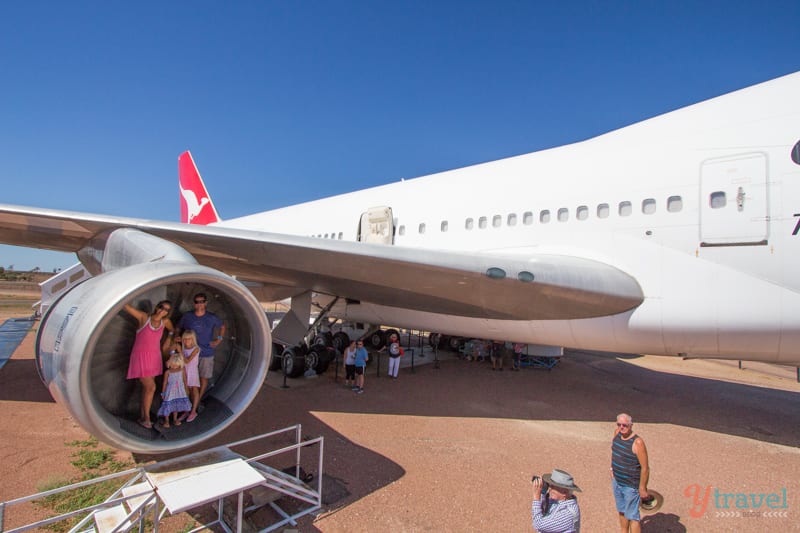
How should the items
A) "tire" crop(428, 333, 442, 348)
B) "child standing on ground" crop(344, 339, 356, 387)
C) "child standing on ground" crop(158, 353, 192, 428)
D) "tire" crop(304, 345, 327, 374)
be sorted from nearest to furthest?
"child standing on ground" crop(158, 353, 192, 428) < "child standing on ground" crop(344, 339, 356, 387) < "tire" crop(304, 345, 327, 374) < "tire" crop(428, 333, 442, 348)

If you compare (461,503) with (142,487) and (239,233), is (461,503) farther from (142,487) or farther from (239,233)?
(239,233)

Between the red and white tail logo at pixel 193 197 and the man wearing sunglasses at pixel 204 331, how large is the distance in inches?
538

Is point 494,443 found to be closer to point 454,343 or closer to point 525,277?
point 525,277

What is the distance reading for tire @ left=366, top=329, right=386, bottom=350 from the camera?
1379cm

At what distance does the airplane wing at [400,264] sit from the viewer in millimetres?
5301

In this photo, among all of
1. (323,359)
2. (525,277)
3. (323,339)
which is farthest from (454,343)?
(525,277)

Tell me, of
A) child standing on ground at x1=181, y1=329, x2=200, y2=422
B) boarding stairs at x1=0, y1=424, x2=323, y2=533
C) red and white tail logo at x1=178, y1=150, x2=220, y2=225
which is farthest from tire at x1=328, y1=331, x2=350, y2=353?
child standing on ground at x1=181, y1=329, x2=200, y2=422

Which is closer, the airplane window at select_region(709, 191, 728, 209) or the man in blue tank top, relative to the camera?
the man in blue tank top

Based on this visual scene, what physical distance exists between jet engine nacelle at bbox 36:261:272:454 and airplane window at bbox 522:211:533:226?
484 centimetres

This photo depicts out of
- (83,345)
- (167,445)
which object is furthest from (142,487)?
(83,345)

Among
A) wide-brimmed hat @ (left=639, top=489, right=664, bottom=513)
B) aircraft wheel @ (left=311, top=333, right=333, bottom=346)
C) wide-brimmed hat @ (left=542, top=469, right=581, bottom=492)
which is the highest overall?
wide-brimmed hat @ (left=542, top=469, right=581, bottom=492)

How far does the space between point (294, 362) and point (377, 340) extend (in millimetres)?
4911

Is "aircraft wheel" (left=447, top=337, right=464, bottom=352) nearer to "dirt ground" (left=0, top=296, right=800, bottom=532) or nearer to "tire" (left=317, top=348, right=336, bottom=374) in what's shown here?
"dirt ground" (left=0, top=296, right=800, bottom=532)

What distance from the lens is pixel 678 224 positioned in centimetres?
557
